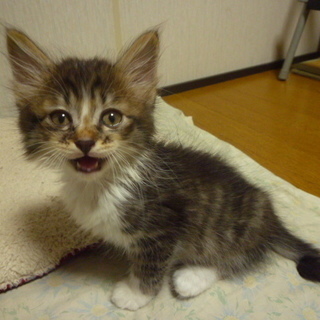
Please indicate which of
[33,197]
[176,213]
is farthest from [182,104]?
[176,213]

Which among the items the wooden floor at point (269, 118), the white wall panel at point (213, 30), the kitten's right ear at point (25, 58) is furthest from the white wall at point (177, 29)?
the kitten's right ear at point (25, 58)

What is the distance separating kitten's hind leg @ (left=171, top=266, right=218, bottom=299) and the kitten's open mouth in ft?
1.67

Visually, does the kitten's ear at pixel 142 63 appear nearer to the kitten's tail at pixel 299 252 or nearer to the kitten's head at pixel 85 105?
the kitten's head at pixel 85 105

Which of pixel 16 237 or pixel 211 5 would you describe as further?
pixel 211 5

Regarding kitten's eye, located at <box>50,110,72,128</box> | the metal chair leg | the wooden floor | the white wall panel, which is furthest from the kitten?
the metal chair leg

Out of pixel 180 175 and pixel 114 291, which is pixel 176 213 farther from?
pixel 114 291

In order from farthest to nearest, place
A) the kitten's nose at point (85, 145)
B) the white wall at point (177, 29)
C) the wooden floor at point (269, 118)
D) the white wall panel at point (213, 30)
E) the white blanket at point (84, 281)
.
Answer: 1. the white wall panel at point (213, 30)
2. the white wall at point (177, 29)
3. the wooden floor at point (269, 118)
4. the white blanket at point (84, 281)
5. the kitten's nose at point (85, 145)

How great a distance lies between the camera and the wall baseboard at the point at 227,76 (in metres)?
2.65

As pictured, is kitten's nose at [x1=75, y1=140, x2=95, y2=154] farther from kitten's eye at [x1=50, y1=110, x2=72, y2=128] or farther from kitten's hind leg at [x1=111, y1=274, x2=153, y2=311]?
kitten's hind leg at [x1=111, y1=274, x2=153, y2=311]

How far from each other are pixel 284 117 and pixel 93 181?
1.78m

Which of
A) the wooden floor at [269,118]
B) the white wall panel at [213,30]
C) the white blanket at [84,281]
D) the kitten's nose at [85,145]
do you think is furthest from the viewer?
the white wall panel at [213,30]

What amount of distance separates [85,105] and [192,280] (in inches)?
26.4

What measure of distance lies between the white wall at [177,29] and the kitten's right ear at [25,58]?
25.5 inches

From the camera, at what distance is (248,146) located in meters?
1.93
